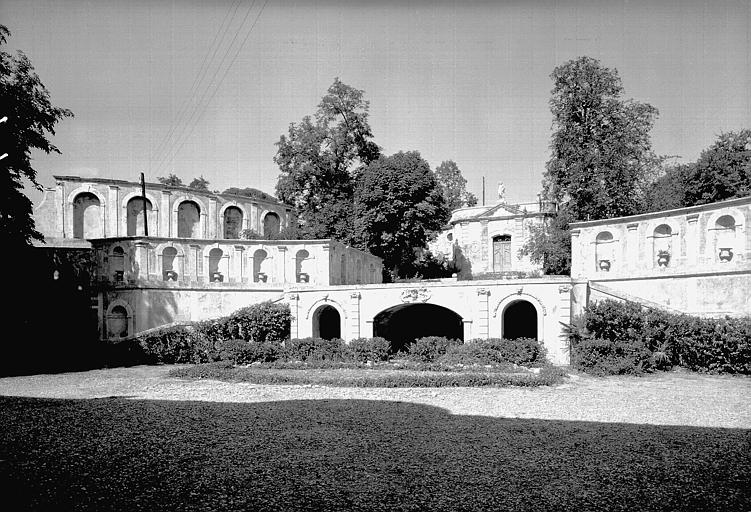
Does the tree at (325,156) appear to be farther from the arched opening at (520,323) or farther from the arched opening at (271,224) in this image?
the arched opening at (520,323)

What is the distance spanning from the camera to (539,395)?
55.4 feet

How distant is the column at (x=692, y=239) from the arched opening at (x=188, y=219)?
36485mm

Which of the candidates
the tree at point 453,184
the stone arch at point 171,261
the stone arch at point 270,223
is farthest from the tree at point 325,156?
the tree at point 453,184

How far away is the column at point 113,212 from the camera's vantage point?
42594 millimetres

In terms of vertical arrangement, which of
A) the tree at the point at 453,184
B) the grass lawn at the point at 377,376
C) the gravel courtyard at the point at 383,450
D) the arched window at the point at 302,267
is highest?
the tree at the point at 453,184

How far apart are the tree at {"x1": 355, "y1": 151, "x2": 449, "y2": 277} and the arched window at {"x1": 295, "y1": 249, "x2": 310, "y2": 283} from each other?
27.2 feet

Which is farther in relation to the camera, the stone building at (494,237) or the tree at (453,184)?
the tree at (453,184)

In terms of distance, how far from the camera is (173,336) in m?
28.4

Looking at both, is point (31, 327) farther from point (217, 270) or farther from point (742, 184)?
point (742, 184)

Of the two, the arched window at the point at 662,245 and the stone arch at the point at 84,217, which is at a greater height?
the stone arch at the point at 84,217

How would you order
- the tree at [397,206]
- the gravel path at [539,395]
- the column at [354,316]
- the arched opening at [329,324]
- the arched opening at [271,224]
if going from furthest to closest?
the arched opening at [271,224]
the tree at [397,206]
the arched opening at [329,324]
the column at [354,316]
the gravel path at [539,395]

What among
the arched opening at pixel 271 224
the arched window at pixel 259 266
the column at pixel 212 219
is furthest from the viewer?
the arched opening at pixel 271 224

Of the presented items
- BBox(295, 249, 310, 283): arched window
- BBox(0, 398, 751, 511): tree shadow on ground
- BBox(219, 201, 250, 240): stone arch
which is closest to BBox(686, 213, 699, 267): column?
BBox(0, 398, 751, 511): tree shadow on ground

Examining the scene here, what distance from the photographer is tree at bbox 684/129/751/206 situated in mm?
36938
